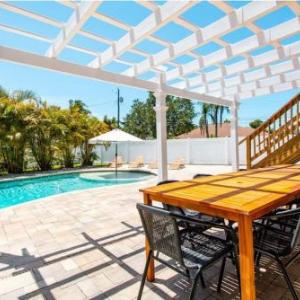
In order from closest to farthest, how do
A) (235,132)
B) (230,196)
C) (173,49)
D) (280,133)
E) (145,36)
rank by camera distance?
(230,196) < (145,36) < (173,49) < (280,133) < (235,132)

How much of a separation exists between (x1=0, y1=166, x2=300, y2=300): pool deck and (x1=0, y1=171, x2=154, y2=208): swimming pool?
4.05 m

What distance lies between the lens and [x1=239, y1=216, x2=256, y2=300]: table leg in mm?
1681

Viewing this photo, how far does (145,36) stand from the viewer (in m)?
3.60

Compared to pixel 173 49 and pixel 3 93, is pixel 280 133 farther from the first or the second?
pixel 3 93

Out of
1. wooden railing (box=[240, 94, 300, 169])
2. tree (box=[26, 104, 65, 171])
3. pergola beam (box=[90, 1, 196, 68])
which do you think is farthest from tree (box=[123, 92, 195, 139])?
pergola beam (box=[90, 1, 196, 68])

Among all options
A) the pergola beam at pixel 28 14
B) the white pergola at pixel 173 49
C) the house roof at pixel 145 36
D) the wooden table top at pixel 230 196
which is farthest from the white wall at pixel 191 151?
the pergola beam at pixel 28 14

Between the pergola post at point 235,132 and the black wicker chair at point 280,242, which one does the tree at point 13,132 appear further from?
the black wicker chair at point 280,242

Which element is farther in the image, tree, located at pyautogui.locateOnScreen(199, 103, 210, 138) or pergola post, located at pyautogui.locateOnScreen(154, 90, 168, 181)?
tree, located at pyautogui.locateOnScreen(199, 103, 210, 138)

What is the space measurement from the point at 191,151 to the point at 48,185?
981 centimetres

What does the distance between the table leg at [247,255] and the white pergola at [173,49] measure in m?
2.52

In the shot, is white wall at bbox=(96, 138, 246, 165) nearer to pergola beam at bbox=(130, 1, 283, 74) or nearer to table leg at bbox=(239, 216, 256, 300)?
pergola beam at bbox=(130, 1, 283, 74)

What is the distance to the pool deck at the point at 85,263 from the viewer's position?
2.29 m

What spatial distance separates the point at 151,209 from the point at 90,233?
240 centimetres

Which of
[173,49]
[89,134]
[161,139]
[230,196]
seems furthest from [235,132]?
[89,134]
